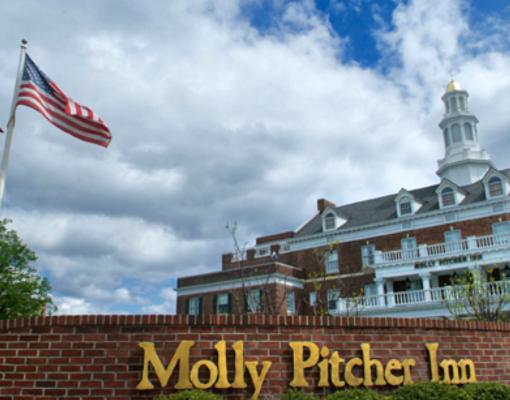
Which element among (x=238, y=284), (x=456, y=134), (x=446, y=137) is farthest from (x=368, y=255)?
(x=456, y=134)

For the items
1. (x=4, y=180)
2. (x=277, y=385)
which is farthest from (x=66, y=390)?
(x=4, y=180)

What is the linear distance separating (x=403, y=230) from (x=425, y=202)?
328 centimetres

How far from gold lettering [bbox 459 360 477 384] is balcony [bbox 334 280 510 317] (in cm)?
2044

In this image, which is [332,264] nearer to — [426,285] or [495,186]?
[426,285]

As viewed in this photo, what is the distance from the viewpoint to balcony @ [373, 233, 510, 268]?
3278cm

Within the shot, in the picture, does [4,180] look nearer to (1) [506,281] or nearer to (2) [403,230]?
(1) [506,281]

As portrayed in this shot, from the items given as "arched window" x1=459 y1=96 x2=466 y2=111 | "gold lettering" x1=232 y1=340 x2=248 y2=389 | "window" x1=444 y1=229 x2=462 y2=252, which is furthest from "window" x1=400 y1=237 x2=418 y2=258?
"gold lettering" x1=232 y1=340 x2=248 y2=389

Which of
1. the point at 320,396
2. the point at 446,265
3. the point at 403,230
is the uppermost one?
the point at 403,230

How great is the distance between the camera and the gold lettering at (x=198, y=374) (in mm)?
7781

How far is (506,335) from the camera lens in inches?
404

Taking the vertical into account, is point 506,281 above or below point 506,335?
above

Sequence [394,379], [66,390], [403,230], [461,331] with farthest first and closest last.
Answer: [403,230] < [461,331] < [394,379] < [66,390]

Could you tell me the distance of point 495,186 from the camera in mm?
35844

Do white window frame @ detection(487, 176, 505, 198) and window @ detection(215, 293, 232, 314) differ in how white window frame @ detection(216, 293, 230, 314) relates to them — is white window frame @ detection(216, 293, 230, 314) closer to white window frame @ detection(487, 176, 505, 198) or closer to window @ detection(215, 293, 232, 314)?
window @ detection(215, 293, 232, 314)
